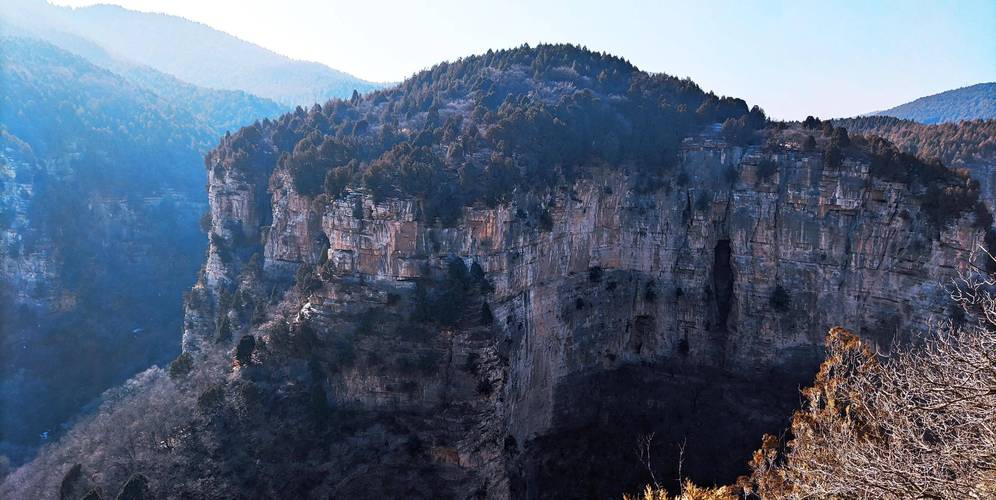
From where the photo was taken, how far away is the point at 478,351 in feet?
104

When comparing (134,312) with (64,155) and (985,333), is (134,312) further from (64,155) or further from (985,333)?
(985,333)

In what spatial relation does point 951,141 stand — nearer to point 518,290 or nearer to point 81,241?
point 518,290

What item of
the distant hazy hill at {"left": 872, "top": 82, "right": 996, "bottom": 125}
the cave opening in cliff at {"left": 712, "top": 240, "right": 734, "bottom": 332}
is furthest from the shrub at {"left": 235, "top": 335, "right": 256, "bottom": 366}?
the distant hazy hill at {"left": 872, "top": 82, "right": 996, "bottom": 125}

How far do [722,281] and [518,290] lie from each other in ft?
55.3

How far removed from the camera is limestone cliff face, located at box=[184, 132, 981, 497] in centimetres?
3222

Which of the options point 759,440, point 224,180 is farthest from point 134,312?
point 759,440

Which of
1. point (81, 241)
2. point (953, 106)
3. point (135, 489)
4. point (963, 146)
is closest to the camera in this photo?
point (135, 489)

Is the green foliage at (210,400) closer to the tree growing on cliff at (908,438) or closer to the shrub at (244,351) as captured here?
the shrub at (244,351)

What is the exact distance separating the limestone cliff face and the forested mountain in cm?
2008

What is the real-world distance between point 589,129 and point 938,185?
858 inches

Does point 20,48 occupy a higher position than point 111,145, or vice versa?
point 20,48

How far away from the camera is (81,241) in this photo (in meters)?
67.8

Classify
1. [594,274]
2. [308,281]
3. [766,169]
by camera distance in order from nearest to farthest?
[308,281] → [766,169] → [594,274]

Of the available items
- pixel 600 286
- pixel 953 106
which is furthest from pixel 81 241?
pixel 953 106
